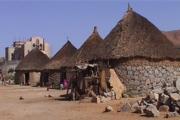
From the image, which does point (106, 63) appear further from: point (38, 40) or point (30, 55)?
point (38, 40)

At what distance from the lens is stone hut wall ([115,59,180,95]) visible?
27.7 metres

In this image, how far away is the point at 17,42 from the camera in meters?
116

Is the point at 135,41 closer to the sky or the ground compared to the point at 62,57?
closer to the ground

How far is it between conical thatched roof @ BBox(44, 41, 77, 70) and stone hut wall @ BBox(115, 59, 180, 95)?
18.2 metres

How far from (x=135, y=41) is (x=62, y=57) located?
19336 millimetres

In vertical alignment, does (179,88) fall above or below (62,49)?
below

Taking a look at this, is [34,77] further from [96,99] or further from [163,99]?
[163,99]

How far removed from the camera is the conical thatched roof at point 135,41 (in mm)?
28281

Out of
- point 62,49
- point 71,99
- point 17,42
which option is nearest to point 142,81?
point 71,99

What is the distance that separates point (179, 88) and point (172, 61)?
973 cm

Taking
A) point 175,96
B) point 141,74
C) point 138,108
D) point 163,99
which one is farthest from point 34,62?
point 175,96

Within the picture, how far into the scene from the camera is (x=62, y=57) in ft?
156

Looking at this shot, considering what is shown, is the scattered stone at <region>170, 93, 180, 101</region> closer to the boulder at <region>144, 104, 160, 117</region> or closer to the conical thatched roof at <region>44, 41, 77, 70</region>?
the boulder at <region>144, 104, 160, 117</region>

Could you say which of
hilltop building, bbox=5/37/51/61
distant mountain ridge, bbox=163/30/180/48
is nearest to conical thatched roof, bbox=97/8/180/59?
distant mountain ridge, bbox=163/30/180/48
